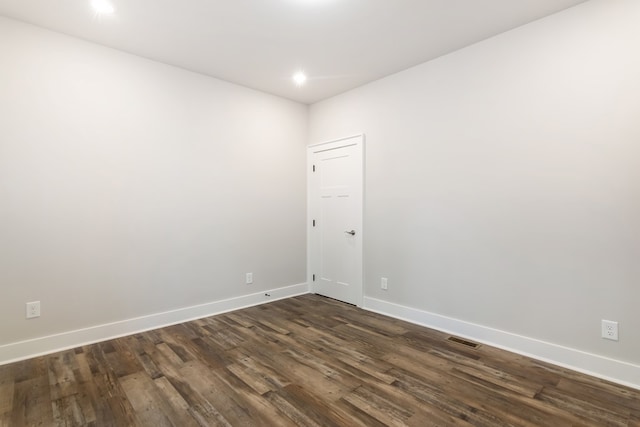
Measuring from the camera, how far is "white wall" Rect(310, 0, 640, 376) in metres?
2.31

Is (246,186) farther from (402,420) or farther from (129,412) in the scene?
(402,420)

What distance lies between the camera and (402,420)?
1.87 meters

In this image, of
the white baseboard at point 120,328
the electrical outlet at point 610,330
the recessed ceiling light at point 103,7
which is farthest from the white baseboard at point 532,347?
the recessed ceiling light at point 103,7

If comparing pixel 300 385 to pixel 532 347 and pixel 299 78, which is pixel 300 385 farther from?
pixel 299 78

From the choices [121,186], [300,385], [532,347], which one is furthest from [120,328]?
[532,347]

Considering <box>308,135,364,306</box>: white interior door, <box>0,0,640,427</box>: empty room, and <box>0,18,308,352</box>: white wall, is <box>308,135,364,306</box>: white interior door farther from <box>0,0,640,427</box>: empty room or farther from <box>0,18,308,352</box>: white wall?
<box>0,18,308,352</box>: white wall

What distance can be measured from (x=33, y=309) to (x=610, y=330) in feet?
15.0

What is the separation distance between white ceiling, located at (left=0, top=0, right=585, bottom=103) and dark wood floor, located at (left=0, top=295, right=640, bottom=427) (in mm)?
2792

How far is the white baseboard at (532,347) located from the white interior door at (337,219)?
2.59 feet

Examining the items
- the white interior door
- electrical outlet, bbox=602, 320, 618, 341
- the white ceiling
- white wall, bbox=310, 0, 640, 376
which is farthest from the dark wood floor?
the white ceiling

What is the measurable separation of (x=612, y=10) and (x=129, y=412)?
425 centimetres

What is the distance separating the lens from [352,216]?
415cm

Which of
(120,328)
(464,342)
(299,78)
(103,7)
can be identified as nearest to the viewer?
(103,7)

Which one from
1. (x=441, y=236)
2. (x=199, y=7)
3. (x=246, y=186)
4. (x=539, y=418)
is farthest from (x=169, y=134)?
(x=539, y=418)
